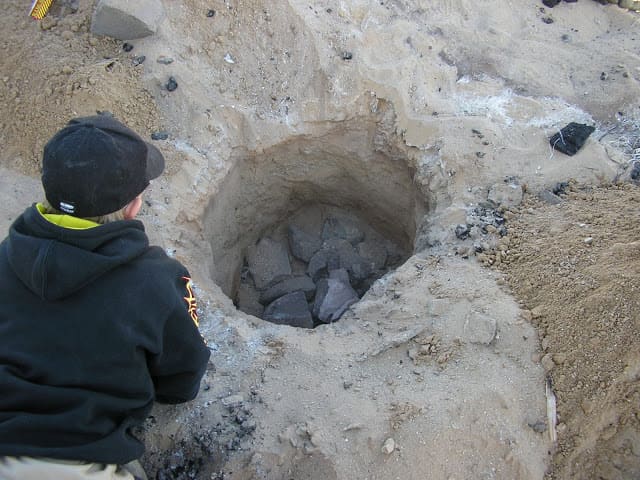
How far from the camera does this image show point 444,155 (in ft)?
13.1

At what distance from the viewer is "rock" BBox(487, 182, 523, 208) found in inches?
143

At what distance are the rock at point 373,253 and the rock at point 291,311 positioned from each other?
3.03 ft

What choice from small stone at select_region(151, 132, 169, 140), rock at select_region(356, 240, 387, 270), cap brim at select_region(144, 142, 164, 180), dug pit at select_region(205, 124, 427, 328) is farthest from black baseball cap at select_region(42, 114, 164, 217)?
rock at select_region(356, 240, 387, 270)

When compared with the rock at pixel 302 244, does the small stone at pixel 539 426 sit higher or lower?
higher

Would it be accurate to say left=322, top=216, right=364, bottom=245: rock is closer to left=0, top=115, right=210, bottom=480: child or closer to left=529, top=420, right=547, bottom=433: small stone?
left=529, top=420, right=547, bottom=433: small stone

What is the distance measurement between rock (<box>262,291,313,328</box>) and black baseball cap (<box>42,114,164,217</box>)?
2652 millimetres

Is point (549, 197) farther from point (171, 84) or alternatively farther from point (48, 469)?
point (48, 469)

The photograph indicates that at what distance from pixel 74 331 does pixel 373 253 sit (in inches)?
147

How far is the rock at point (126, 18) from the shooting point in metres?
3.93

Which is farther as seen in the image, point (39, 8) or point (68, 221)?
point (39, 8)

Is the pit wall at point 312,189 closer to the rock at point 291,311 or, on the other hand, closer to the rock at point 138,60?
the rock at point 291,311

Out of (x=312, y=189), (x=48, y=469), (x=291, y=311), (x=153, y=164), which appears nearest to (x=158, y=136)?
(x=312, y=189)

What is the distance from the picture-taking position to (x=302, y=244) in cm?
514

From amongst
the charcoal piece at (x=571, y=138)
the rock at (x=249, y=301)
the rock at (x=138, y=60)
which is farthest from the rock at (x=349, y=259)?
the rock at (x=138, y=60)
